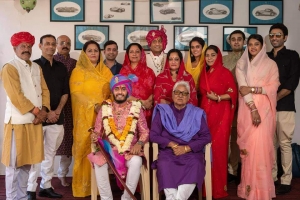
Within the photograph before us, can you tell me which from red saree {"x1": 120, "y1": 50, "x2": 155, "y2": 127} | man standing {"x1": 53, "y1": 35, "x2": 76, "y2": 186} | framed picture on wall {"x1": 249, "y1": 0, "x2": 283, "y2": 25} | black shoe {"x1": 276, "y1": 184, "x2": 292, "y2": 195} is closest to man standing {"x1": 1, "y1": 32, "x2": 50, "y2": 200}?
man standing {"x1": 53, "y1": 35, "x2": 76, "y2": 186}

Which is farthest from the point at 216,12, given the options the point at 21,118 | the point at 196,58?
the point at 21,118

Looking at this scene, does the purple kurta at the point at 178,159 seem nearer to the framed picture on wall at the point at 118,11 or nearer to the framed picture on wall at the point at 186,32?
the framed picture on wall at the point at 186,32

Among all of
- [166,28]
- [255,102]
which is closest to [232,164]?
[255,102]

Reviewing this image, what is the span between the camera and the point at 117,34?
5043 mm

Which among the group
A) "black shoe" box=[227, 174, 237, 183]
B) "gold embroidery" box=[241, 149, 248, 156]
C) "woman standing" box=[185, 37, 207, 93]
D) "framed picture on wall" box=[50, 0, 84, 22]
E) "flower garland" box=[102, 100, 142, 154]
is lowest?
"black shoe" box=[227, 174, 237, 183]

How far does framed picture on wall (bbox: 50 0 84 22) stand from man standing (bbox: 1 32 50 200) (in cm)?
146

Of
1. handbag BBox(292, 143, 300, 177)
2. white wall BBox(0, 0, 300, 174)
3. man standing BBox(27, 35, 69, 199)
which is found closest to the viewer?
man standing BBox(27, 35, 69, 199)

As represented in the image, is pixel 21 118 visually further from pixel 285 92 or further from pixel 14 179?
pixel 285 92

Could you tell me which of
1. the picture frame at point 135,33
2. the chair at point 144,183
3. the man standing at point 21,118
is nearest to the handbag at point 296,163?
the chair at point 144,183

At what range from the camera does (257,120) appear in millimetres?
3789

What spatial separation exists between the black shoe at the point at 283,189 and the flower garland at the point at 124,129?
1.85m

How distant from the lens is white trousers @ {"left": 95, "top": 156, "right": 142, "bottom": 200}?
3.47m

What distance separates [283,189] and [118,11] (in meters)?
3.05

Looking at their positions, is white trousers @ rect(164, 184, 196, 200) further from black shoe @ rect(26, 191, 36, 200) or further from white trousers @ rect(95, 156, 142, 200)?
black shoe @ rect(26, 191, 36, 200)
